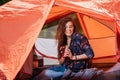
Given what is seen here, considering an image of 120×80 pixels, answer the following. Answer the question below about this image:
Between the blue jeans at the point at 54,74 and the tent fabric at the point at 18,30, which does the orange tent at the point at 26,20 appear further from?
the blue jeans at the point at 54,74

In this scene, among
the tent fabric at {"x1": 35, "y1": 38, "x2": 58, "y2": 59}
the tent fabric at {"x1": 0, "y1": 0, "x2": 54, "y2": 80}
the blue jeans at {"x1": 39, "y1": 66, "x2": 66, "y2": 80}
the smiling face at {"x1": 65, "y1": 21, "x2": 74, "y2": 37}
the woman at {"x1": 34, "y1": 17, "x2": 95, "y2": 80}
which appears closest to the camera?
the tent fabric at {"x1": 0, "y1": 0, "x2": 54, "y2": 80}

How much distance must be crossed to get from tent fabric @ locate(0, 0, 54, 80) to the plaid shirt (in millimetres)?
621

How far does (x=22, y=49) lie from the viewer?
150 inches

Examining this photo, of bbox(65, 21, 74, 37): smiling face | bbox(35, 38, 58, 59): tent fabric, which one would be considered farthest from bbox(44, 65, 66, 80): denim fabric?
bbox(35, 38, 58, 59): tent fabric

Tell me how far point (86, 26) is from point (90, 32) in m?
0.11

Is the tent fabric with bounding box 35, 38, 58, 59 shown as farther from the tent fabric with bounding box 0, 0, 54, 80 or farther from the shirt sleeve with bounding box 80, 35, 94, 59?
the tent fabric with bounding box 0, 0, 54, 80

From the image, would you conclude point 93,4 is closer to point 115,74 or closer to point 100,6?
point 100,6

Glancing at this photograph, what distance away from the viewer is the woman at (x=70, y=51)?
14.0 ft

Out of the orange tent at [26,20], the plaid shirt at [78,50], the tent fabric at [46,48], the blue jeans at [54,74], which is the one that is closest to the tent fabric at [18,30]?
the orange tent at [26,20]

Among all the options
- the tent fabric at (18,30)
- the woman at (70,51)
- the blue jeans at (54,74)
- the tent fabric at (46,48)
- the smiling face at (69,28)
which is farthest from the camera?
the tent fabric at (46,48)

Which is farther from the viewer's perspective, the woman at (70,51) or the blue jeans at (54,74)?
the woman at (70,51)

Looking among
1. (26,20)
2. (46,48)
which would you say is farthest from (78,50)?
(46,48)

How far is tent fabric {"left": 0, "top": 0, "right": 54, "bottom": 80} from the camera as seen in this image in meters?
3.75

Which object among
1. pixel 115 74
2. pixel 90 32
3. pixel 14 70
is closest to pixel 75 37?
pixel 115 74
